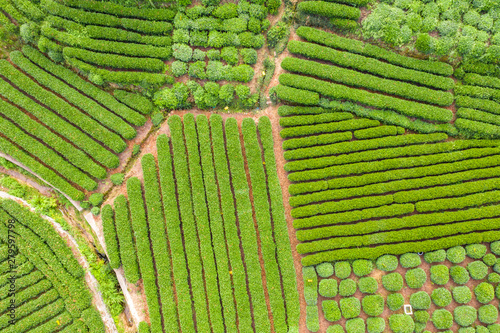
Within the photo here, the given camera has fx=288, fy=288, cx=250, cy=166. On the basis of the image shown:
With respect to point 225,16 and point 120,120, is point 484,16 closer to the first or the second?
point 225,16

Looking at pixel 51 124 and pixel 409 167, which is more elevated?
pixel 51 124

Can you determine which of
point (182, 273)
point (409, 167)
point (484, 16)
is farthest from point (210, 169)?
point (484, 16)

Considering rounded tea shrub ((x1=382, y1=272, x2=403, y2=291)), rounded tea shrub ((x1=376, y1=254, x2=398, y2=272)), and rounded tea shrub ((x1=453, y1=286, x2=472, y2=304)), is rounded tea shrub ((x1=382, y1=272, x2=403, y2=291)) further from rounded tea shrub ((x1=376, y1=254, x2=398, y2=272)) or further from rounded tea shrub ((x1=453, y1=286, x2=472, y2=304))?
rounded tea shrub ((x1=453, y1=286, x2=472, y2=304))

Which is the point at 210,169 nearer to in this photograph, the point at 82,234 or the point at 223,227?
the point at 223,227

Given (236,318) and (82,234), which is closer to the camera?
(236,318)

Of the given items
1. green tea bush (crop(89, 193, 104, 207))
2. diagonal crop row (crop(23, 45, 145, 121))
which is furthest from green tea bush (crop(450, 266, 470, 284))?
green tea bush (crop(89, 193, 104, 207))

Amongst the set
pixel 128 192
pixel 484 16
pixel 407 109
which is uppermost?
pixel 484 16
